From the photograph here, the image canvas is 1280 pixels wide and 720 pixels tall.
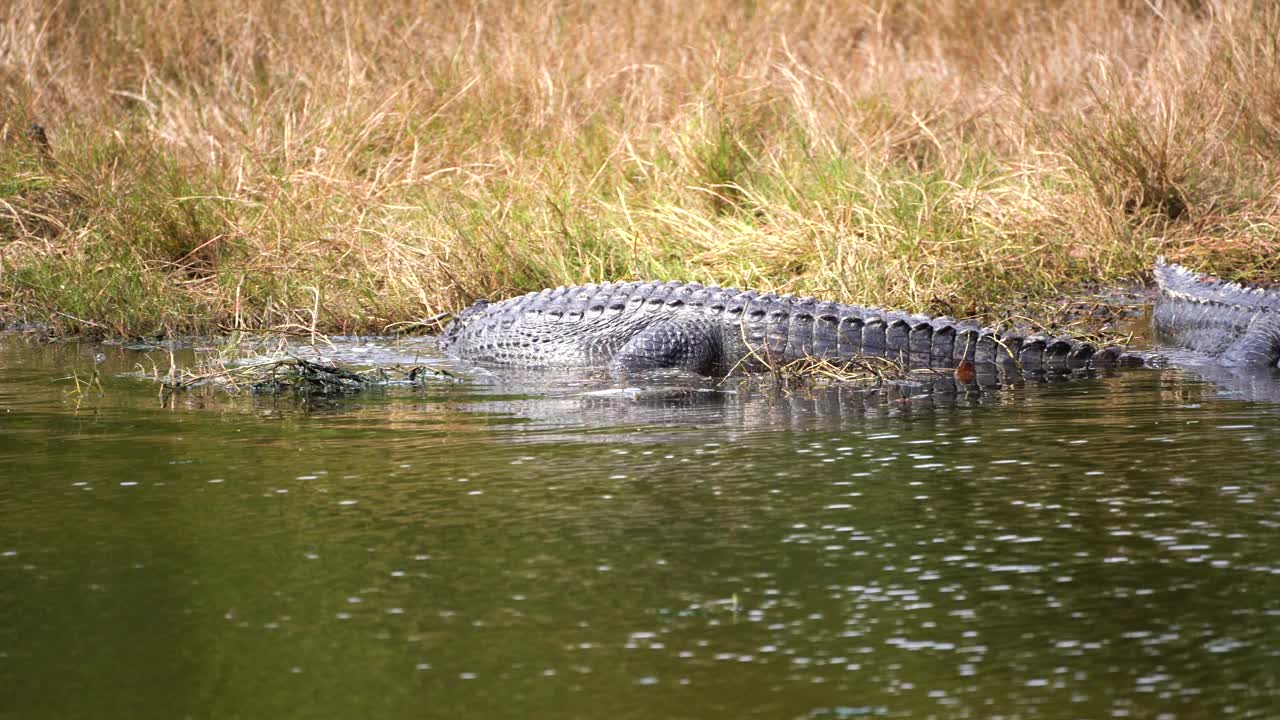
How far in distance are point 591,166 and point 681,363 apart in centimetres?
346

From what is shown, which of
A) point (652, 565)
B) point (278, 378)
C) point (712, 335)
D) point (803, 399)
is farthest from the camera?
point (712, 335)

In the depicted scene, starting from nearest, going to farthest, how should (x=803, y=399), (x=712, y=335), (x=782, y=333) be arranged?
1. (x=803, y=399)
2. (x=782, y=333)
3. (x=712, y=335)

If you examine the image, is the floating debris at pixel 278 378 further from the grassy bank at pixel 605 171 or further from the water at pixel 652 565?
the grassy bank at pixel 605 171

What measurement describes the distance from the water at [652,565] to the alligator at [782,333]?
1.26 metres

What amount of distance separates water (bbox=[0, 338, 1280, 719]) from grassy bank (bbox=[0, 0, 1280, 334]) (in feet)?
10.7

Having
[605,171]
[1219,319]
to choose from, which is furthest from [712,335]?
[605,171]

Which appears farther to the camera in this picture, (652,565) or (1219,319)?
(1219,319)

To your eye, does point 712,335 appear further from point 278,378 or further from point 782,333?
point 278,378

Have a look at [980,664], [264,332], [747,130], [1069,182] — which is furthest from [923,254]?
[980,664]

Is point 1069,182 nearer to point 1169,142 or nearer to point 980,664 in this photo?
point 1169,142

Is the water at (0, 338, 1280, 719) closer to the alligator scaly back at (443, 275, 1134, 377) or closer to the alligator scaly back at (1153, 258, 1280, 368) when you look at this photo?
the alligator scaly back at (443, 275, 1134, 377)

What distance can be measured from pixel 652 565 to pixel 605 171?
720 cm

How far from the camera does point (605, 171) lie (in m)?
10.7

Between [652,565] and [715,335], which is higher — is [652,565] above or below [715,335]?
below
